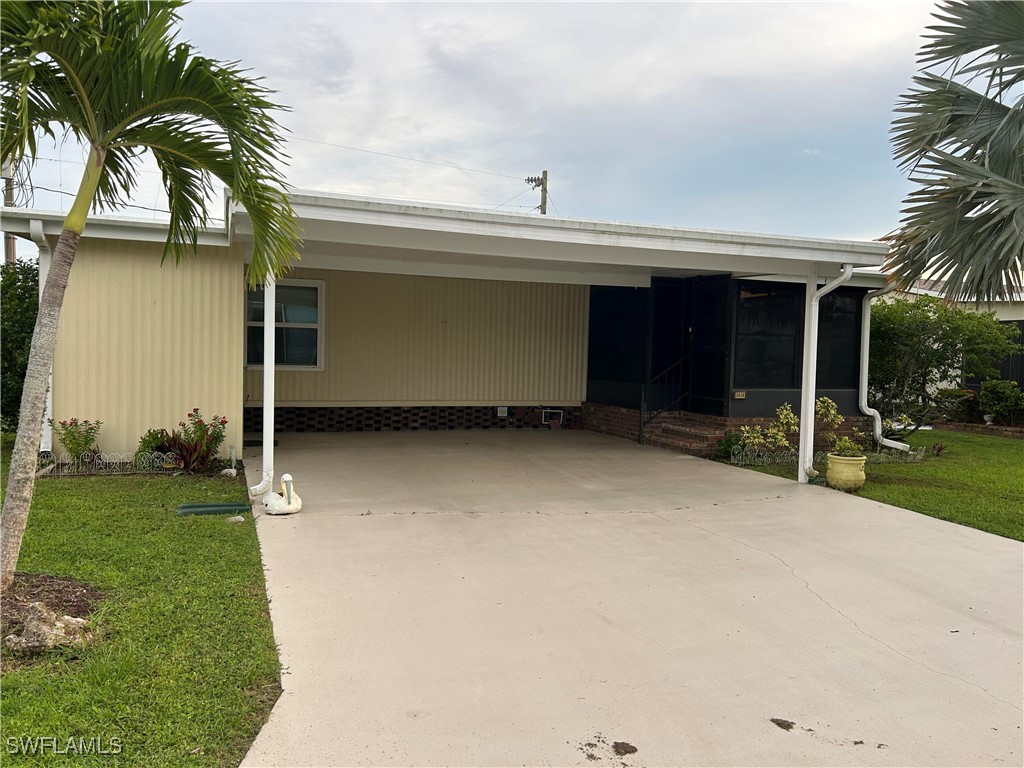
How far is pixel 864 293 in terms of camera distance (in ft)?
35.0

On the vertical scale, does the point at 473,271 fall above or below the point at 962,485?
above

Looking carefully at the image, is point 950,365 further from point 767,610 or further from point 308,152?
point 308,152

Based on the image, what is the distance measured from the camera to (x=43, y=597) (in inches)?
147

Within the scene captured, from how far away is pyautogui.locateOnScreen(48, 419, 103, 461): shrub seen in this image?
24.9 ft

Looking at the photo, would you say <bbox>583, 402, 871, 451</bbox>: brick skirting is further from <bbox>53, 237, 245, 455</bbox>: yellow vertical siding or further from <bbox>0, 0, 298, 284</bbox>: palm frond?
<bbox>0, 0, 298, 284</bbox>: palm frond

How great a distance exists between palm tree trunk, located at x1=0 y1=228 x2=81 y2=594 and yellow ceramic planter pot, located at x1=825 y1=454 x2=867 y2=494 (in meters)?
7.36

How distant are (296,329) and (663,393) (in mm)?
5847

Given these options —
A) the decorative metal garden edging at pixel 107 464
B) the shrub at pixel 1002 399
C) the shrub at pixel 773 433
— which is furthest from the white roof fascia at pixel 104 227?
the shrub at pixel 1002 399

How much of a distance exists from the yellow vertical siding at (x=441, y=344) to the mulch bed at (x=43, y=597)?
281 inches

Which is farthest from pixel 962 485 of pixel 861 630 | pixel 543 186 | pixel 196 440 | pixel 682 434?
pixel 543 186

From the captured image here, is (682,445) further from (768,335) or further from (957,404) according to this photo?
(957,404)

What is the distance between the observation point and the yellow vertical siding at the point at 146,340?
7.79 meters

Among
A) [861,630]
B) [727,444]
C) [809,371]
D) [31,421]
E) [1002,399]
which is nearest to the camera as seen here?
[31,421]

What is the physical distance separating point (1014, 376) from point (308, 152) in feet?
54.2
